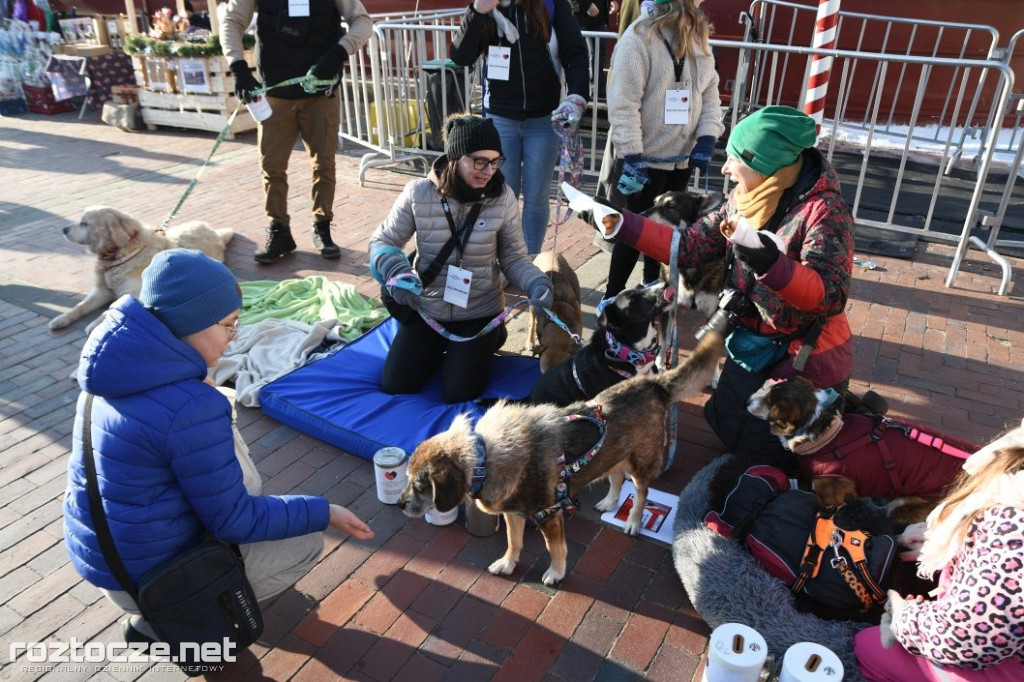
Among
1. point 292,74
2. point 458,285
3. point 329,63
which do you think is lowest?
point 458,285

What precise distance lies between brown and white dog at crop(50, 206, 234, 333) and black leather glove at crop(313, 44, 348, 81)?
200 cm

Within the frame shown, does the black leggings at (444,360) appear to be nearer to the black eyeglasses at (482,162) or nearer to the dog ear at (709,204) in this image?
the black eyeglasses at (482,162)

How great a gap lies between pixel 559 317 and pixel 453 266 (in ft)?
2.82

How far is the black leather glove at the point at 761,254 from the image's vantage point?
3.17 meters

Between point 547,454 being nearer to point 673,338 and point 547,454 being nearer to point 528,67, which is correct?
point 673,338

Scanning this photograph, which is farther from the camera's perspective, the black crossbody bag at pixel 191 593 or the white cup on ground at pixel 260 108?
the white cup on ground at pixel 260 108

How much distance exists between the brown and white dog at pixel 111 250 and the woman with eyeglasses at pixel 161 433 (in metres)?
3.22

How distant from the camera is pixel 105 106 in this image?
38.0 feet

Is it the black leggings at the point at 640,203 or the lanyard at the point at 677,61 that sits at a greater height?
the lanyard at the point at 677,61

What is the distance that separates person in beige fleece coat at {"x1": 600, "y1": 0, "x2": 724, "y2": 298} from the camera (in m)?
5.00

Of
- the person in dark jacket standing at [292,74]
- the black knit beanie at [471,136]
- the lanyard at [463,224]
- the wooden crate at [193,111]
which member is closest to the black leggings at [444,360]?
the lanyard at [463,224]

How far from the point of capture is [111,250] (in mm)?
5453

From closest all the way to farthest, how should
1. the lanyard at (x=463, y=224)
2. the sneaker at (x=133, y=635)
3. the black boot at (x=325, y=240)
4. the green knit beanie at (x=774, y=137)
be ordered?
1. the sneaker at (x=133, y=635)
2. the green knit beanie at (x=774, y=137)
3. the lanyard at (x=463, y=224)
4. the black boot at (x=325, y=240)

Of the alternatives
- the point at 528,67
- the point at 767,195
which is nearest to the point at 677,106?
the point at 528,67
